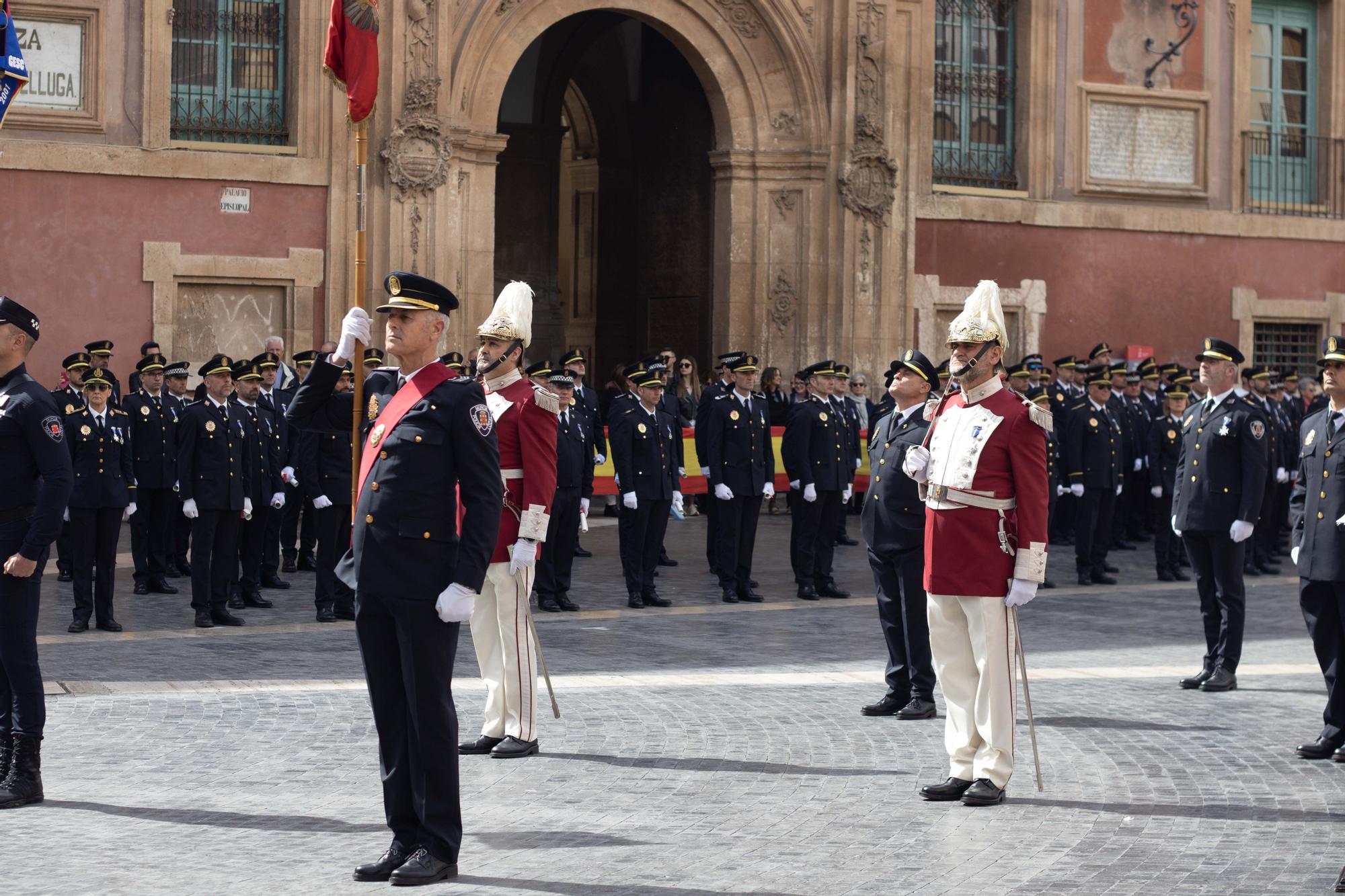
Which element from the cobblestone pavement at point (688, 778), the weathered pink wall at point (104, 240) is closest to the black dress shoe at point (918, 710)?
the cobblestone pavement at point (688, 778)

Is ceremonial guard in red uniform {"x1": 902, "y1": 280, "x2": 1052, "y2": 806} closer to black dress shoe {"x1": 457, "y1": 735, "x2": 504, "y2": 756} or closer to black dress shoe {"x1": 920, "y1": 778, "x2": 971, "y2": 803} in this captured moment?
black dress shoe {"x1": 920, "y1": 778, "x2": 971, "y2": 803}

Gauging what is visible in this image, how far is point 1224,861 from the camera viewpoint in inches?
253

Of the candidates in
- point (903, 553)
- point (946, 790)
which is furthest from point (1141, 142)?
point (946, 790)

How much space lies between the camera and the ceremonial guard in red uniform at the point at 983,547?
745 centimetres

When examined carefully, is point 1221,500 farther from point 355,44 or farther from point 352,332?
point 352,332

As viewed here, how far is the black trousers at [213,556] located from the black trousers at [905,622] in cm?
484

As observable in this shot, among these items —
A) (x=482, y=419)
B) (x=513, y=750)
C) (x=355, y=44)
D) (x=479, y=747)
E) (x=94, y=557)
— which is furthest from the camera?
(x=94, y=557)

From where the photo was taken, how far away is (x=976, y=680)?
25.0 ft

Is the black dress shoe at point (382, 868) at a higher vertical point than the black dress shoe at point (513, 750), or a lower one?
lower

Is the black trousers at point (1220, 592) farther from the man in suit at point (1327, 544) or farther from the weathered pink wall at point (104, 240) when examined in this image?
the weathered pink wall at point (104, 240)

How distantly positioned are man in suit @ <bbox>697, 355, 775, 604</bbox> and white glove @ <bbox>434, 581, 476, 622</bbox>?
8.43 m

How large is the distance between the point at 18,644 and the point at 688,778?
2.72 metres

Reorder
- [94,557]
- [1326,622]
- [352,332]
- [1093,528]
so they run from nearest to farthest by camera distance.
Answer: [352,332] → [1326,622] → [94,557] → [1093,528]

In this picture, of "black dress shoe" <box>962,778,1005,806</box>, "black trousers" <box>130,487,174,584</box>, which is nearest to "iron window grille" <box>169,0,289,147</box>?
"black trousers" <box>130,487,174,584</box>
